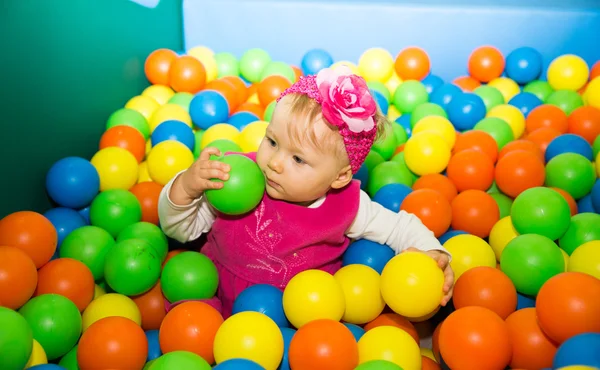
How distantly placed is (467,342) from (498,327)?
7cm

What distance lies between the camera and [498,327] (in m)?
1.12

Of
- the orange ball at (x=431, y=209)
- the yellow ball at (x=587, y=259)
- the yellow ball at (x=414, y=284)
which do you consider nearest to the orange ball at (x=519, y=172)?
the orange ball at (x=431, y=209)

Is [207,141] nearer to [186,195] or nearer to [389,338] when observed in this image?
[186,195]

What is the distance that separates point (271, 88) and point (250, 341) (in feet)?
4.49

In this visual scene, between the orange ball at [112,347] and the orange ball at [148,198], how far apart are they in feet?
1.95

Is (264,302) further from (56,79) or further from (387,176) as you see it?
(56,79)

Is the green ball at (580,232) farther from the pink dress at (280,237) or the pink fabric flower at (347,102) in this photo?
the pink fabric flower at (347,102)

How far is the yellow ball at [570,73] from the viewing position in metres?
2.38

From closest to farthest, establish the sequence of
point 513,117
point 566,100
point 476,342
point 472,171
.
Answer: point 476,342, point 472,171, point 513,117, point 566,100

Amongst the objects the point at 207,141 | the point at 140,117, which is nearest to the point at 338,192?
the point at 207,141

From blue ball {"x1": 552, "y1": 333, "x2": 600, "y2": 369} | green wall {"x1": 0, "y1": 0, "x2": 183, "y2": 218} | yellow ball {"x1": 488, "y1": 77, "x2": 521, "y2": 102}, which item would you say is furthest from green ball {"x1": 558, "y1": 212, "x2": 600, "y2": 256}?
green wall {"x1": 0, "y1": 0, "x2": 183, "y2": 218}

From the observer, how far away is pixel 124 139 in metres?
1.92

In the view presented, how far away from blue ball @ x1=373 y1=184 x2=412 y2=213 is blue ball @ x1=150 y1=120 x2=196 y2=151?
66cm

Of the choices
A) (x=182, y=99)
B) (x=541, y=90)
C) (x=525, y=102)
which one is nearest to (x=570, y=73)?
(x=541, y=90)
